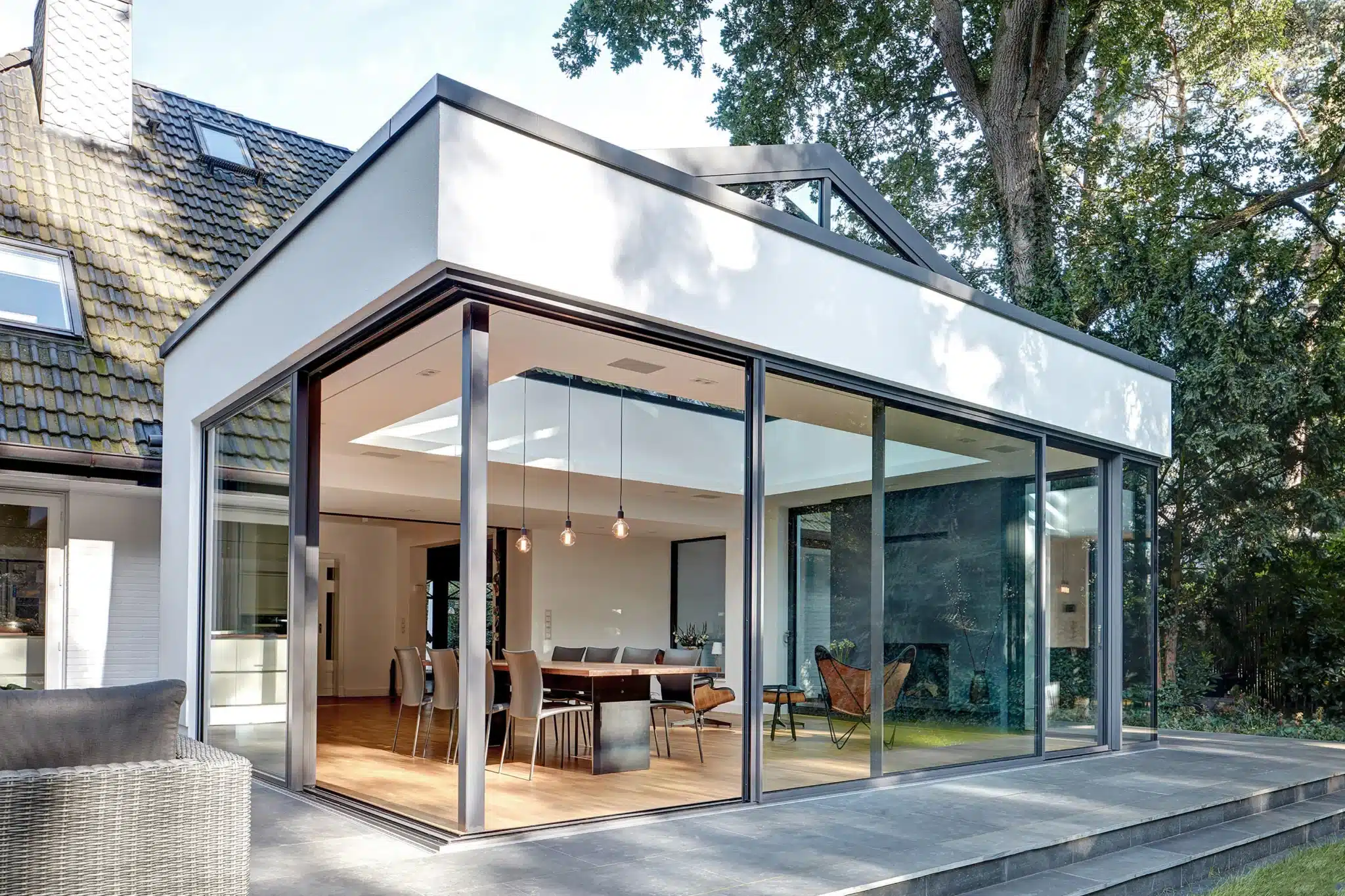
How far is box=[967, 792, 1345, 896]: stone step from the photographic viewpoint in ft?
15.4

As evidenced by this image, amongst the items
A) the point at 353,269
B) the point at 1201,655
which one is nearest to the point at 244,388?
the point at 353,269

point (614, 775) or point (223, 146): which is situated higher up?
point (223, 146)

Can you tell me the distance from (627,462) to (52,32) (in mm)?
7191

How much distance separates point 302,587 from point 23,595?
10.9ft

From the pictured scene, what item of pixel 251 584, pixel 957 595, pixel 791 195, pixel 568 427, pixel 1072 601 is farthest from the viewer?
pixel 568 427

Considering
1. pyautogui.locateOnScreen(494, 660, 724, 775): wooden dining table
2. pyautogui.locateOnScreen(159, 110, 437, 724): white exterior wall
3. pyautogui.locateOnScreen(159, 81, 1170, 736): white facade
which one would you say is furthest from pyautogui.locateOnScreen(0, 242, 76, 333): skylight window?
pyautogui.locateOnScreen(494, 660, 724, 775): wooden dining table

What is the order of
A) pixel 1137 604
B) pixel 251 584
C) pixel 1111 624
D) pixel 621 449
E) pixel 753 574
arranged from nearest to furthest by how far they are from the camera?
pixel 753 574 → pixel 251 584 → pixel 1111 624 → pixel 1137 604 → pixel 621 449

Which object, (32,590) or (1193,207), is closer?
(32,590)

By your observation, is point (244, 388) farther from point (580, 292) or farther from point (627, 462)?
point (627, 462)

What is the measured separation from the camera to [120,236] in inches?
384

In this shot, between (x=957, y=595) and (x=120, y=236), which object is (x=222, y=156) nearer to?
(x=120, y=236)

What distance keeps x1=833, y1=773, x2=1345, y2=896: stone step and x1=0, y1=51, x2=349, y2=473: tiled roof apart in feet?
14.6

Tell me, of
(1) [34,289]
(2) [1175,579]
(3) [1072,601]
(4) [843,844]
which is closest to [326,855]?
(4) [843,844]

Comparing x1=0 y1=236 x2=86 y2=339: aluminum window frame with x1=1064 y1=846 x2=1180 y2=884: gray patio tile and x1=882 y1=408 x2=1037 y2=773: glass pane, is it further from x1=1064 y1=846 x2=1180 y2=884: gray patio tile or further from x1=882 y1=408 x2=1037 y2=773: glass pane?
x1=1064 y1=846 x2=1180 y2=884: gray patio tile
